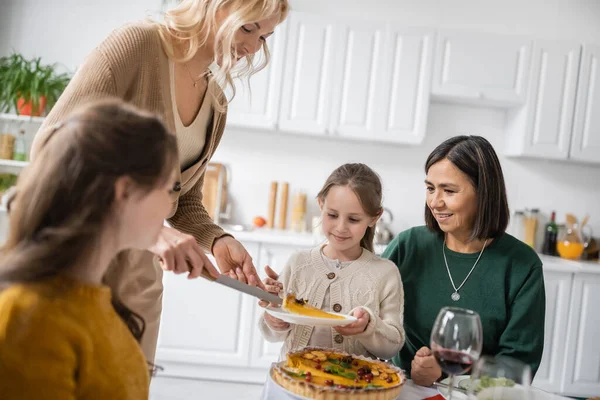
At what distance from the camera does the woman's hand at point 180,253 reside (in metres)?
1.21

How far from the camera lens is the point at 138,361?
97cm

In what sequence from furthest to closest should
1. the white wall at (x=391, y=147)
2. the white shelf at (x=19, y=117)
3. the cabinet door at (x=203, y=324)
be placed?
the white wall at (x=391, y=147), the white shelf at (x=19, y=117), the cabinet door at (x=203, y=324)

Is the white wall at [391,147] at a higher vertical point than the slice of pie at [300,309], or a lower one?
higher

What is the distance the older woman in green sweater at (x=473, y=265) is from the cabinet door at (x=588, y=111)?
251 centimetres

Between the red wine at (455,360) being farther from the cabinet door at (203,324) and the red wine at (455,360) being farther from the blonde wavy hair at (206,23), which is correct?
the cabinet door at (203,324)

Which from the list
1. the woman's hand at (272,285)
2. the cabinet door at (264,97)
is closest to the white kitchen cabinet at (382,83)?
the cabinet door at (264,97)

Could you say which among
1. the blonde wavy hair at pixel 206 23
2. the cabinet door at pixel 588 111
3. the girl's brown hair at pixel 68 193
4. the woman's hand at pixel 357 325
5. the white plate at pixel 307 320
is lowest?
the woman's hand at pixel 357 325

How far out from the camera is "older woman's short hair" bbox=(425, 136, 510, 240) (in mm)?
1866

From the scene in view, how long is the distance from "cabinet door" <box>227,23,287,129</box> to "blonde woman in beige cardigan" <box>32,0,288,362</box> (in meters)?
2.20

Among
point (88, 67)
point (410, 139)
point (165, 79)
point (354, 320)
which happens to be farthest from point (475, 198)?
point (410, 139)

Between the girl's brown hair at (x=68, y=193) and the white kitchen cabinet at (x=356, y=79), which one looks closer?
the girl's brown hair at (x=68, y=193)

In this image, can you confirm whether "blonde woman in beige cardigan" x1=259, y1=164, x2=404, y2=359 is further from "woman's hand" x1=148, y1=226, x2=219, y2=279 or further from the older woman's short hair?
"woman's hand" x1=148, y1=226, x2=219, y2=279

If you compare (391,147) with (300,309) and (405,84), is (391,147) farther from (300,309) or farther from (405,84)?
(300,309)

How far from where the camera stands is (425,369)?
143cm
